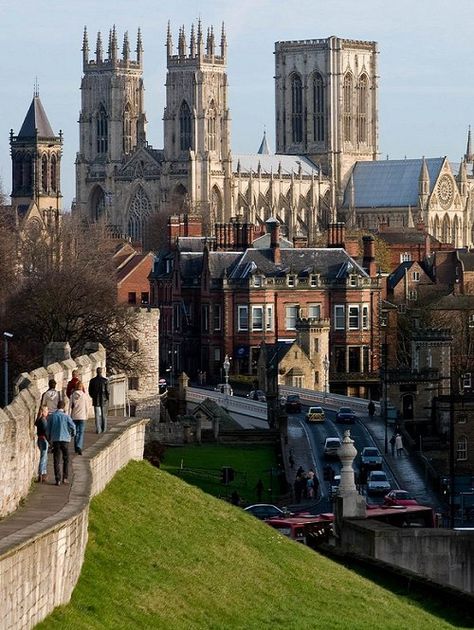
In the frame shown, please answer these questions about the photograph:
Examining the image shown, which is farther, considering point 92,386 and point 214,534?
point 92,386

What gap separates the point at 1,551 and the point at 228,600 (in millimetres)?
5964

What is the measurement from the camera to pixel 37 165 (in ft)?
529

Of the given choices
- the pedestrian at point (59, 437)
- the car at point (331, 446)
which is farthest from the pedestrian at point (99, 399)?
the car at point (331, 446)

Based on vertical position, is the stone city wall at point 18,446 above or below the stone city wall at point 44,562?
above

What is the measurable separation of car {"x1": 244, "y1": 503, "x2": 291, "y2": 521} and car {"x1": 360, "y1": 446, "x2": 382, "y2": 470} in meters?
10.9

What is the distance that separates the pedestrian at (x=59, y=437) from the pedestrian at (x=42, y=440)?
8 cm

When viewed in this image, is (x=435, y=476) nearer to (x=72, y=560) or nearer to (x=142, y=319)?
(x=142, y=319)

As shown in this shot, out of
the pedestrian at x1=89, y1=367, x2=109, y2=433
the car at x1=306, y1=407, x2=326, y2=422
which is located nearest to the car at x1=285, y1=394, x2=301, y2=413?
A: the car at x1=306, y1=407, x2=326, y2=422

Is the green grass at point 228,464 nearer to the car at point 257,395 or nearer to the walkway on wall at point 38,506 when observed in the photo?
the car at point 257,395

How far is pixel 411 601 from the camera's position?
99.6 ft

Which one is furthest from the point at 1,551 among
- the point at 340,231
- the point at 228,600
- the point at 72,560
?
the point at 340,231

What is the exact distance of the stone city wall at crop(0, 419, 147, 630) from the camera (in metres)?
19.5

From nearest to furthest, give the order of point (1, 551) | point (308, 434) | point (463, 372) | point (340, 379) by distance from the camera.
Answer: point (1, 551) < point (308, 434) < point (463, 372) < point (340, 379)

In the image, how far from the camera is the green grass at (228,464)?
5284 centimetres
